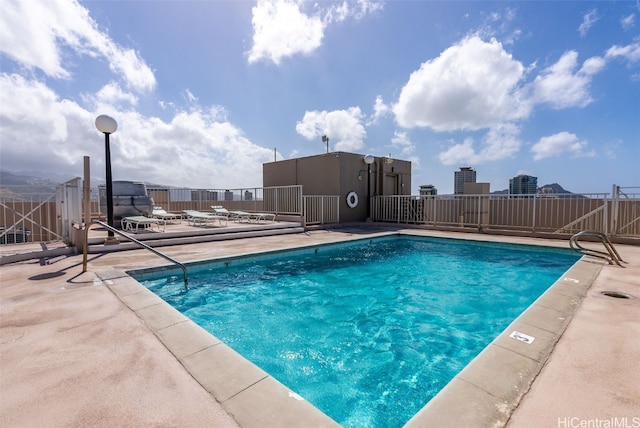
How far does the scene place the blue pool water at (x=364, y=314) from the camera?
2.20 metres

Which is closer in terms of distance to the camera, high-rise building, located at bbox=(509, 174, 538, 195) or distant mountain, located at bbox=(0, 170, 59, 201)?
distant mountain, located at bbox=(0, 170, 59, 201)

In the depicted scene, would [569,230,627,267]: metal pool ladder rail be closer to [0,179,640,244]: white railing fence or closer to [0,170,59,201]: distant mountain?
[0,179,640,244]: white railing fence

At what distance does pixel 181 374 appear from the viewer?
1.70 meters

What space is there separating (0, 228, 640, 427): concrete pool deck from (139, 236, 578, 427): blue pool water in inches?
24.8

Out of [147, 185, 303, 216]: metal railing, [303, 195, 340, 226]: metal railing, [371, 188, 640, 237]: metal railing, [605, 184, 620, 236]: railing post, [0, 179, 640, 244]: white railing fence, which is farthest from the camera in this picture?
[147, 185, 303, 216]: metal railing

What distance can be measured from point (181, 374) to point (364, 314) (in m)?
2.39

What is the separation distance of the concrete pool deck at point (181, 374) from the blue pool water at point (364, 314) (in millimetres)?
629

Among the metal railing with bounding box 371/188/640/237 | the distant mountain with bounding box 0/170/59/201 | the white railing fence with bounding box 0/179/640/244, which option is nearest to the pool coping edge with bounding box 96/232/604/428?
the white railing fence with bounding box 0/179/640/244

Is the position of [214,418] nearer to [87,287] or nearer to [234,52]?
[87,287]

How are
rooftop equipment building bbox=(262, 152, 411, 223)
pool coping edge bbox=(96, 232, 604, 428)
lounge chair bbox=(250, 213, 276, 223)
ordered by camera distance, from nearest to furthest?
1. pool coping edge bbox=(96, 232, 604, 428)
2. lounge chair bbox=(250, 213, 276, 223)
3. rooftop equipment building bbox=(262, 152, 411, 223)

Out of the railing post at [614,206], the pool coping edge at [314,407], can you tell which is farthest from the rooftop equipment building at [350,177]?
the pool coping edge at [314,407]

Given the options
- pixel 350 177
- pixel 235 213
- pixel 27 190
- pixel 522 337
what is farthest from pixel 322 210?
pixel 522 337

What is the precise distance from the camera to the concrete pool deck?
137 centimetres

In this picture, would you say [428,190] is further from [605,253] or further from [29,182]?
[29,182]
